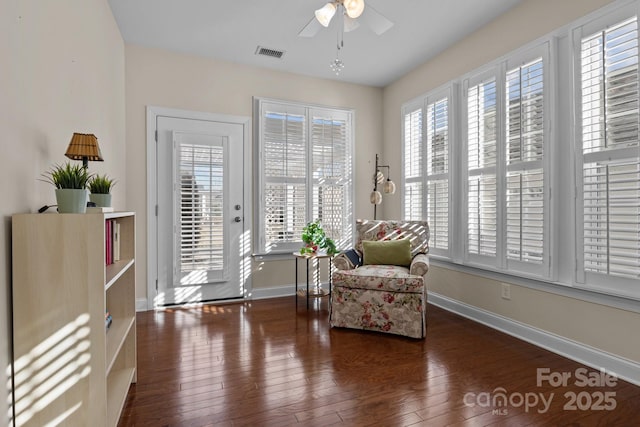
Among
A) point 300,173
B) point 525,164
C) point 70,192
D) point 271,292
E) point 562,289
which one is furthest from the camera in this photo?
point 300,173

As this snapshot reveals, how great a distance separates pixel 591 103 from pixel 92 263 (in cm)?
312

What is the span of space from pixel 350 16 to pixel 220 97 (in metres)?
2.17

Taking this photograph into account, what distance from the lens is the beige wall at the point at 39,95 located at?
1305 mm

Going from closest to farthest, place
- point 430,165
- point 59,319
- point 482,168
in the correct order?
point 59,319, point 482,168, point 430,165

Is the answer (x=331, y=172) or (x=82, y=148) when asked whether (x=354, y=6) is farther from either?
(x=331, y=172)

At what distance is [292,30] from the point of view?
129 inches

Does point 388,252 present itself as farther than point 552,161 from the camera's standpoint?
Yes

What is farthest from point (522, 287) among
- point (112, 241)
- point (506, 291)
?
point (112, 241)

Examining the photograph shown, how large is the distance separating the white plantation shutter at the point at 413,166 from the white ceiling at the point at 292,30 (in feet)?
2.09

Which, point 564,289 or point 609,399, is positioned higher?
point 564,289

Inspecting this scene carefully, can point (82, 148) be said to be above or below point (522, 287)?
above

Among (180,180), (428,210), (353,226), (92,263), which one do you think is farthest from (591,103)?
(180,180)

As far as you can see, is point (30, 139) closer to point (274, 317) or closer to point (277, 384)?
point (277, 384)

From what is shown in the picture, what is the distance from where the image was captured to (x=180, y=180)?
12.2 ft
